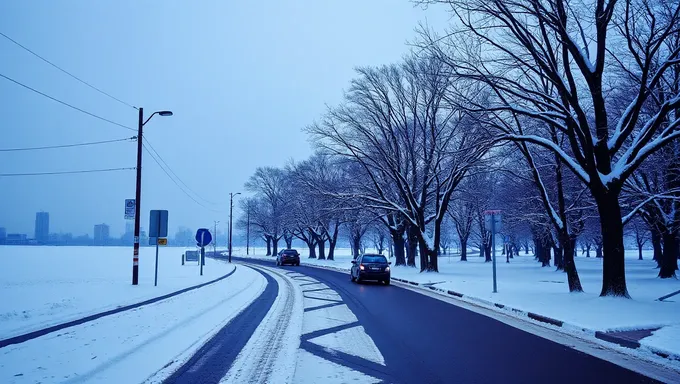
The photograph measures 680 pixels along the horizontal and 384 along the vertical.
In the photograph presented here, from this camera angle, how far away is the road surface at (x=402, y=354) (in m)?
6.96

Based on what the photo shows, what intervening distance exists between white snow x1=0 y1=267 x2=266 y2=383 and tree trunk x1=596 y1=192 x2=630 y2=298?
11.3 m

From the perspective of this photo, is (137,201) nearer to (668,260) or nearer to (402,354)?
(402,354)

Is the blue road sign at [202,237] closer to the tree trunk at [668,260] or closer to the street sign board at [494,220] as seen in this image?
the street sign board at [494,220]

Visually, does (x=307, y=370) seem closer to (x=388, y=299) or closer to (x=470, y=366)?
(x=470, y=366)

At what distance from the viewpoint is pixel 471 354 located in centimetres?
850

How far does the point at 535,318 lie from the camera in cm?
1305

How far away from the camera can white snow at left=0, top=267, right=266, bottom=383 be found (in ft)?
22.4

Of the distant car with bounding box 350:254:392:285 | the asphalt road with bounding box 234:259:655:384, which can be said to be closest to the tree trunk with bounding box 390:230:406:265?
the distant car with bounding box 350:254:392:285

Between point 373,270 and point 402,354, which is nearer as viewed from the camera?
point 402,354

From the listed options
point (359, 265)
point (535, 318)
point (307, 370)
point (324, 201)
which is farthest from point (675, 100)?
point (324, 201)

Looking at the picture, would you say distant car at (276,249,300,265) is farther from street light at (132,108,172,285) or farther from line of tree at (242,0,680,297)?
street light at (132,108,172,285)

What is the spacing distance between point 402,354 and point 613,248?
9855 mm

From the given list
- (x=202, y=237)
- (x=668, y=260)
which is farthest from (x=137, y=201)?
(x=668, y=260)

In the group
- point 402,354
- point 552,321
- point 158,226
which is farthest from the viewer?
point 158,226
